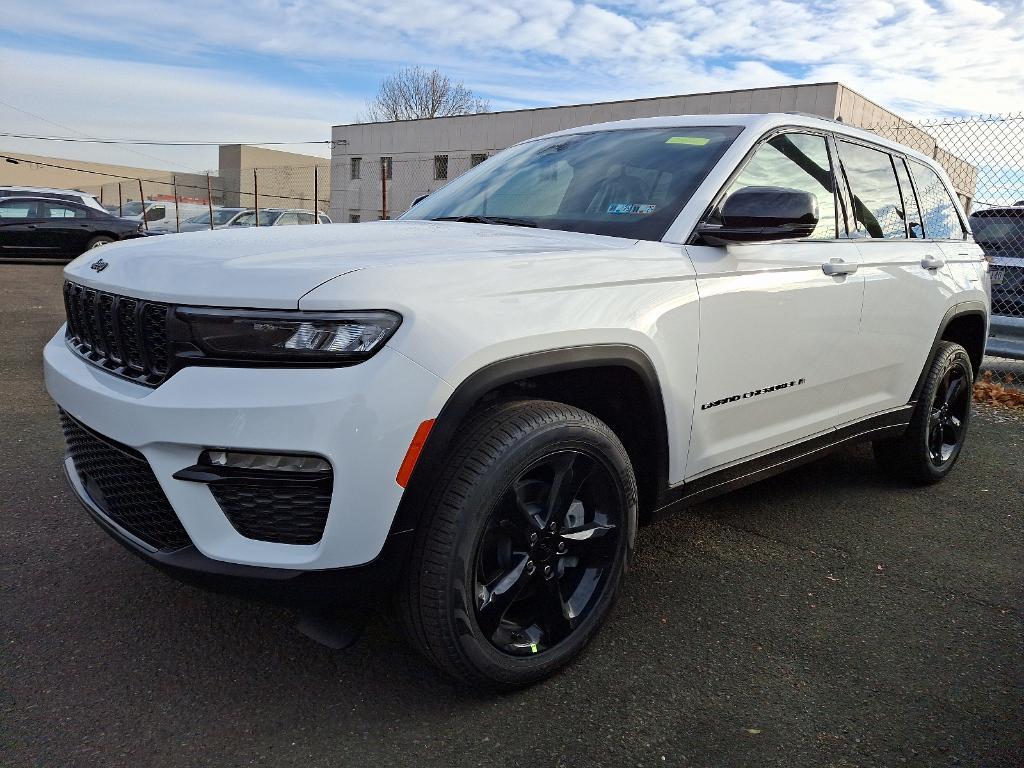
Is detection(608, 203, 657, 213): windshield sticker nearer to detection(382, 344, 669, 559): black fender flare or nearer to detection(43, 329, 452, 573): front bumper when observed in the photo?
detection(382, 344, 669, 559): black fender flare

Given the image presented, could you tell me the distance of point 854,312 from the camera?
11.0 feet

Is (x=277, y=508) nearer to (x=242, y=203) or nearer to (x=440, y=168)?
(x=440, y=168)

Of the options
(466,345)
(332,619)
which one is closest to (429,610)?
(332,619)

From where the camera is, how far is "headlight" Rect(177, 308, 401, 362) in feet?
6.13

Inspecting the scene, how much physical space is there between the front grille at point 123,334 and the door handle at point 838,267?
2.40 m

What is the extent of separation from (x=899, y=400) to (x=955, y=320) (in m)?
0.78

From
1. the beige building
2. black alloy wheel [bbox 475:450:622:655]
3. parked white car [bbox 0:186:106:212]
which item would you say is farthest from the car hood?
the beige building

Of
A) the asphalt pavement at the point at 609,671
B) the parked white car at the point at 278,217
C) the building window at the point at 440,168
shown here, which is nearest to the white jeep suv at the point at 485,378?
the asphalt pavement at the point at 609,671

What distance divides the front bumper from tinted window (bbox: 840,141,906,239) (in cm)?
250

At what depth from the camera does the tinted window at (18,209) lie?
623 inches

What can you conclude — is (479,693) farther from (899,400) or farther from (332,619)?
(899,400)

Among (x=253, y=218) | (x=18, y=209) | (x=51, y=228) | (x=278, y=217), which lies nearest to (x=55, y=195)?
(x=18, y=209)

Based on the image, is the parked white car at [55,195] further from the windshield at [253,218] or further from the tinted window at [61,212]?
the windshield at [253,218]

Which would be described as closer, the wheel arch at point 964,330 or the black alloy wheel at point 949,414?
the wheel arch at point 964,330
